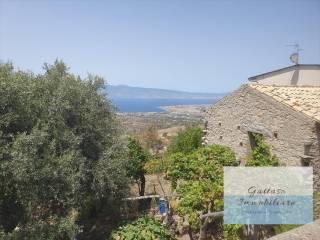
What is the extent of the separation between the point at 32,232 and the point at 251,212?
25.7 ft

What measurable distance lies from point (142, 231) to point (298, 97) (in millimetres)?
8048

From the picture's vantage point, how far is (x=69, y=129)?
1519 cm

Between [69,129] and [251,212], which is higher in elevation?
[69,129]

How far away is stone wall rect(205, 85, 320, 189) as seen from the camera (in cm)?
1208

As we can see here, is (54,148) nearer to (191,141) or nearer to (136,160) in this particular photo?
(136,160)

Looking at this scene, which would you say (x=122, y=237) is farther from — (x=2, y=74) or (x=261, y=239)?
(x=2, y=74)

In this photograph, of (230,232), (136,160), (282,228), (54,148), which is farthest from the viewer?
(136,160)

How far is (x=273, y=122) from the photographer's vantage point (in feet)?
43.9

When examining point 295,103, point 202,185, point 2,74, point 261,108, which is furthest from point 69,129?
point 295,103

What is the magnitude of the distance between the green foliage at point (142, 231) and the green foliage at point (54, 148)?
1.73m

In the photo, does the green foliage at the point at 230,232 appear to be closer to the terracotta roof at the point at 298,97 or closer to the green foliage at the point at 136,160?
the terracotta roof at the point at 298,97

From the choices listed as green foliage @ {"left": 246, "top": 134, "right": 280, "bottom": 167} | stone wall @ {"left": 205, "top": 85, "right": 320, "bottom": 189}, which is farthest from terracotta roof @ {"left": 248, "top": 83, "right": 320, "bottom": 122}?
green foliage @ {"left": 246, "top": 134, "right": 280, "bottom": 167}

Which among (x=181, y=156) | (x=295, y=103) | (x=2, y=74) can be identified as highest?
(x=2, y=74)

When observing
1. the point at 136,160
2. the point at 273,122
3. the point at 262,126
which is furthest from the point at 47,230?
the point at 273,122
